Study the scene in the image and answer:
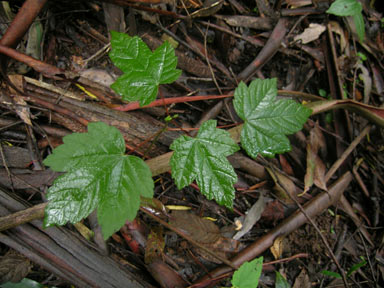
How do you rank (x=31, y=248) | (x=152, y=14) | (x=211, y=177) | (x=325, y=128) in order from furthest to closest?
1. (x=325, y=128)
2. (x=152, y=14)
3. (x=31, y=248)
4. (x=211, y=177)

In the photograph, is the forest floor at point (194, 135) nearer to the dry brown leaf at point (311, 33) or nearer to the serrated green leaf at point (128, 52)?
the dry brown leaf at point (311, 33)

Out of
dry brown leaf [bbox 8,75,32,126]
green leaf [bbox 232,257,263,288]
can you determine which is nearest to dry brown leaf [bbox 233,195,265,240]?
green leaf [bbox 232,257,263,288]

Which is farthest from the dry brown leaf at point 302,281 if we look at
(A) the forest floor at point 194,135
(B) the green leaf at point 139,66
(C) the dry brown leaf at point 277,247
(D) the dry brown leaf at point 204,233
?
(B) the green leaf at point 139,66

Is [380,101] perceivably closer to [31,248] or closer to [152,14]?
[152,14]

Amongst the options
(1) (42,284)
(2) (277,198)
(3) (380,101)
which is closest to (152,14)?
(2) (277,198)

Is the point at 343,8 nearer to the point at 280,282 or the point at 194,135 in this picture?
the point at 194,135

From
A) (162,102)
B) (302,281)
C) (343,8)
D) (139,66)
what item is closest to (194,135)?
(162,102)

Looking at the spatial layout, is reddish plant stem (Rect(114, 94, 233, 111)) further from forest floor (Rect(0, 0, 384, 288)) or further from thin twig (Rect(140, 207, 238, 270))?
thin twig (Rect(140, 207, 238, 270))
